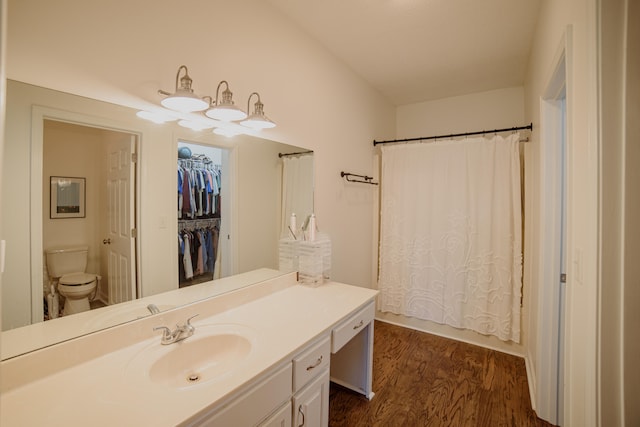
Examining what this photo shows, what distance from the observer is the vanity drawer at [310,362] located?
1.18 m

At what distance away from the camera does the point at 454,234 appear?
2781 millimetres

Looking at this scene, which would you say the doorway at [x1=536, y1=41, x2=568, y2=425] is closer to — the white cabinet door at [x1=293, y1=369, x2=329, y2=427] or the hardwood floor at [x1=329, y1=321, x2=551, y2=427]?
the hardwood floor at [x1=329, y1=321, x2=551, y2=427]

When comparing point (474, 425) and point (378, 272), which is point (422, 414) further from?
point (378, 272)

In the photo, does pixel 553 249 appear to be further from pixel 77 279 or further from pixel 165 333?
pixel 77 279

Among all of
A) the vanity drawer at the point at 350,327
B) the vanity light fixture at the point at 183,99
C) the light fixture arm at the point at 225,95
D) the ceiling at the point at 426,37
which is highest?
the ceiling at the point at 426,37

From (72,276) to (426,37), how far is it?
255cm

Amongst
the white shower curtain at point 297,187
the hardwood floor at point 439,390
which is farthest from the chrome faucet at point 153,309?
the hardwood floor at point 439,390

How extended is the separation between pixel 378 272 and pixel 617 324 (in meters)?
2.56

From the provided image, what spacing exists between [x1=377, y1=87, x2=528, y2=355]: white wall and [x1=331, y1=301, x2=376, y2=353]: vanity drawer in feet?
4.89

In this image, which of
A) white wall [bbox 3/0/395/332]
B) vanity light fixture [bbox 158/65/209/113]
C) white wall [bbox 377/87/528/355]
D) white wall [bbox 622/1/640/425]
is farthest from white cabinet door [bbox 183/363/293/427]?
white wall [bbox 377/87/528/355]

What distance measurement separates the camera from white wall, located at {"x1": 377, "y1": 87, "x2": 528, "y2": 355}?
9.08 feet

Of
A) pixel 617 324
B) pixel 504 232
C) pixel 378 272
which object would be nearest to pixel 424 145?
pixel 504 232

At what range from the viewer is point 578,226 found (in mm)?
876

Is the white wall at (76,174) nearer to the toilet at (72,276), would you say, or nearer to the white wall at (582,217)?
the toilet at (72,276)
